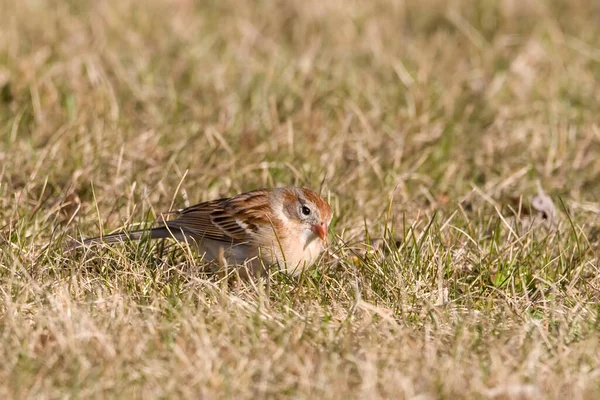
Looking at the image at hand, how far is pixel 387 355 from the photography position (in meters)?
4.09

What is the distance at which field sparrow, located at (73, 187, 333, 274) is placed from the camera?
5207 millimetres

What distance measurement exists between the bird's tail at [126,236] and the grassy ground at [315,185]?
0.22 ft

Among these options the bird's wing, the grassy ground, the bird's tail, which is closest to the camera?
the grassy ground

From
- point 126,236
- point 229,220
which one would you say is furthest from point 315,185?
point 126,236

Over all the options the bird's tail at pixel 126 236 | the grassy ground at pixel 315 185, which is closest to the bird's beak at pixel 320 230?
the grassy ground at pixel 315 185

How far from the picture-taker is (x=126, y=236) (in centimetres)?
517

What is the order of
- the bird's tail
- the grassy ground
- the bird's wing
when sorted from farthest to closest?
the bird's wing → the bird's tail → the grassy ground

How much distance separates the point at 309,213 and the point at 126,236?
0.89 meters

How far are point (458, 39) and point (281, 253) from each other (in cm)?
492

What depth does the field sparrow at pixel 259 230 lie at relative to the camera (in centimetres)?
521

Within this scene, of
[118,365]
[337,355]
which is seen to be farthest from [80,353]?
[337,355]

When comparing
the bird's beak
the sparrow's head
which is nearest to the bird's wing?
the sparrow's head

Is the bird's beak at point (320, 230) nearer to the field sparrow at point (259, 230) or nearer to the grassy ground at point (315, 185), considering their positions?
the field sparrow at point (259, 230)

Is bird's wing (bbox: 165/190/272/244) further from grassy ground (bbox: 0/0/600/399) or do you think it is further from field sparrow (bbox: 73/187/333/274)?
grassy ground (bbox: 0/0/600/399)
